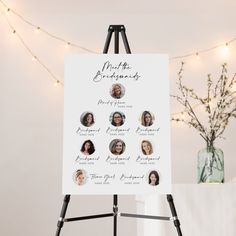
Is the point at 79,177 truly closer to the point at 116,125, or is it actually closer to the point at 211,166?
the point at 116,125

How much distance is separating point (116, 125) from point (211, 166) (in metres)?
0.65

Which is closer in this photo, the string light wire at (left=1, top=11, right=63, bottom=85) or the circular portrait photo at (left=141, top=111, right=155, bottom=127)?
the circular portrait photo at (left=141, top=111, right=155, bottom=127)

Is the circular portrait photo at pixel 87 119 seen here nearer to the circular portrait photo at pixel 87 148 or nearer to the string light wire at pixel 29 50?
the circular portrait photo at pixel 87 148

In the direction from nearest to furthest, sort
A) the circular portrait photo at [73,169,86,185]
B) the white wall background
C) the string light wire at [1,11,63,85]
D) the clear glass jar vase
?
the circular portrait photo at [73,169,86,185] < the clear glass jar vase < the white wall background < the string light wire at [1,11,63,85]

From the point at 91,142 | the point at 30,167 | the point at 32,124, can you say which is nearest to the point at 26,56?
the point at 32,124

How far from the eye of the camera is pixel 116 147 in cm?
178

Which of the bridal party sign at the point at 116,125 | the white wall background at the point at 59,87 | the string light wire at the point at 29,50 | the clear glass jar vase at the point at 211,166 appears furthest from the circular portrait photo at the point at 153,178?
the string light wire at the point at 29,50

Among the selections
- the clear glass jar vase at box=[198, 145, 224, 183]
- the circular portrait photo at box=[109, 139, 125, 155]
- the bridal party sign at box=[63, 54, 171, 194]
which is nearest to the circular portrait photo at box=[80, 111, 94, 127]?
the bridal party sign at box=[63, 54, 171, 194]

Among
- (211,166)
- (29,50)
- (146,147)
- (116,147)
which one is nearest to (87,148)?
(116,147)

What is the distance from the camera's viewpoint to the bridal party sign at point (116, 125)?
1.76 metres

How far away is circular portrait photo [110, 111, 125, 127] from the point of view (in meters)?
1.79

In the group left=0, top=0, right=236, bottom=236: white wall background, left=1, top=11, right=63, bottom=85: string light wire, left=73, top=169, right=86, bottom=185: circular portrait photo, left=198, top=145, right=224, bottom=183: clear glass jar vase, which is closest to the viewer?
left=73, top=169, right=86, bottom=185: circular portrait photo

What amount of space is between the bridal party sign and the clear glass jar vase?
1.73ft

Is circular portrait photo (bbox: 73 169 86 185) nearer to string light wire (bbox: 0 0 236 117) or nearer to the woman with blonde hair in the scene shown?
the woman with blonde hair
